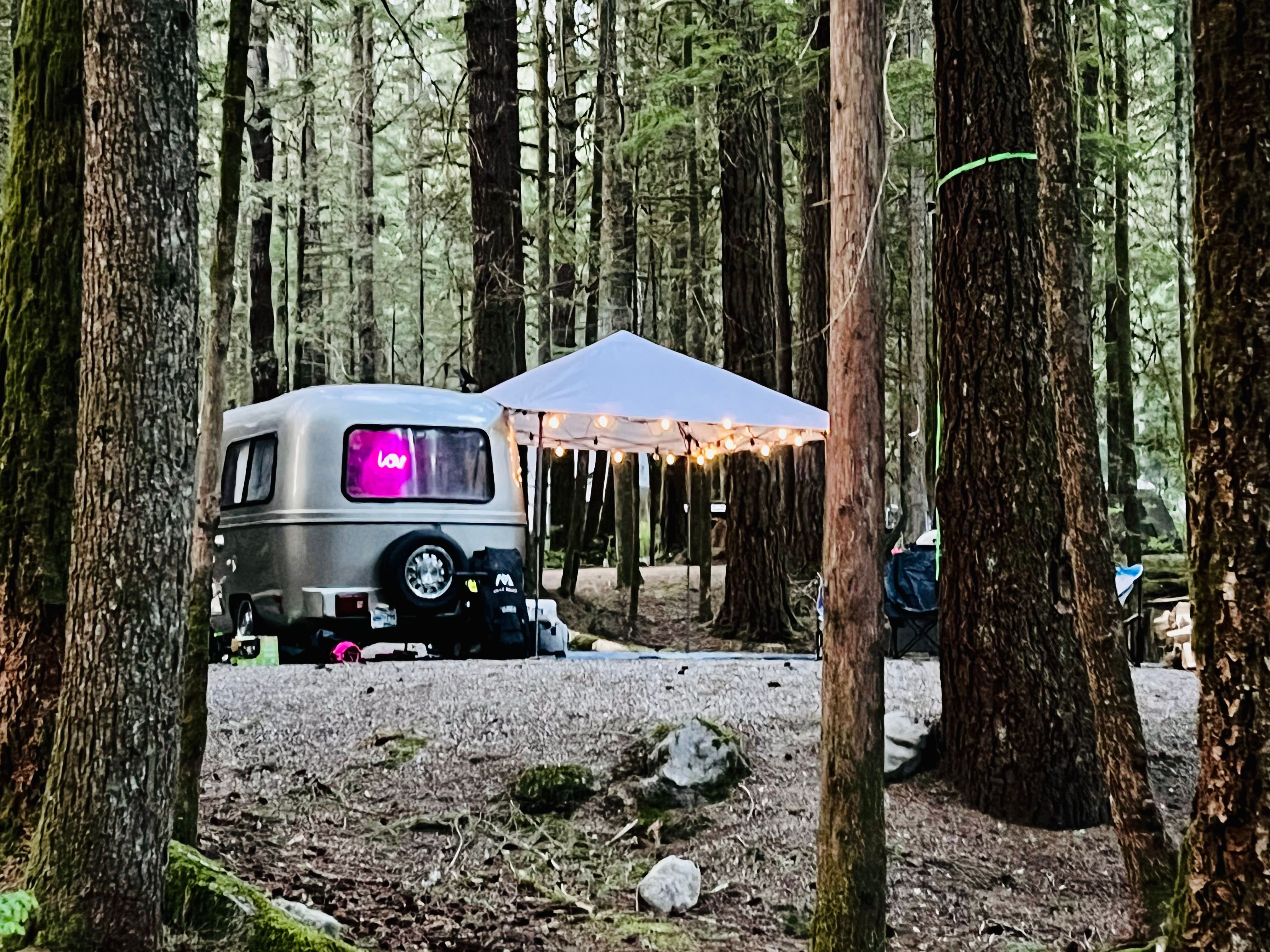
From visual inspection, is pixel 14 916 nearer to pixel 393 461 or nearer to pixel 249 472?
pixel 393 461

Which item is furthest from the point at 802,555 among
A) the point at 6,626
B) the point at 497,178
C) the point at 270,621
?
the point at 6,626

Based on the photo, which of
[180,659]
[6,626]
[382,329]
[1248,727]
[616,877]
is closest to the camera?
[1248,727]

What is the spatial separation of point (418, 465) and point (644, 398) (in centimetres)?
219

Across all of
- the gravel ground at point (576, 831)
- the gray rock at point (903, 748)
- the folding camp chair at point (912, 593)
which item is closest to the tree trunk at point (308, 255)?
the folding camp chair at point (912, 593)

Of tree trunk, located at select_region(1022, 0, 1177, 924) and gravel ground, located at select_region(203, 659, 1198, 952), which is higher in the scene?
tree trunk, located at select_region(1022, 0, 1177, 924)

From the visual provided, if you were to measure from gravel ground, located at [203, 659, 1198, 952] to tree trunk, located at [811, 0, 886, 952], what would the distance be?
3.81 ft

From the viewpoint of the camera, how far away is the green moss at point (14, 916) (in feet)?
11.7

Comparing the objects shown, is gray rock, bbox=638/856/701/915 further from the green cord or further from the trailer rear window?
the trailer rear window

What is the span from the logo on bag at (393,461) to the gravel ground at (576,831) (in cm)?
357

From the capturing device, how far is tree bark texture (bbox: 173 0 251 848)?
4.79m

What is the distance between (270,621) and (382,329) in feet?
83.5

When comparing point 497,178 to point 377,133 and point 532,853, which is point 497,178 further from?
point 377,133

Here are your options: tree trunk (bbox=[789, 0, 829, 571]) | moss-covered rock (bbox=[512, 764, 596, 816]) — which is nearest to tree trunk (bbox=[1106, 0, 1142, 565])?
tree trunk (bbox=[789, 0, 829, 571])

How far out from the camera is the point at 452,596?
10.9 meters
